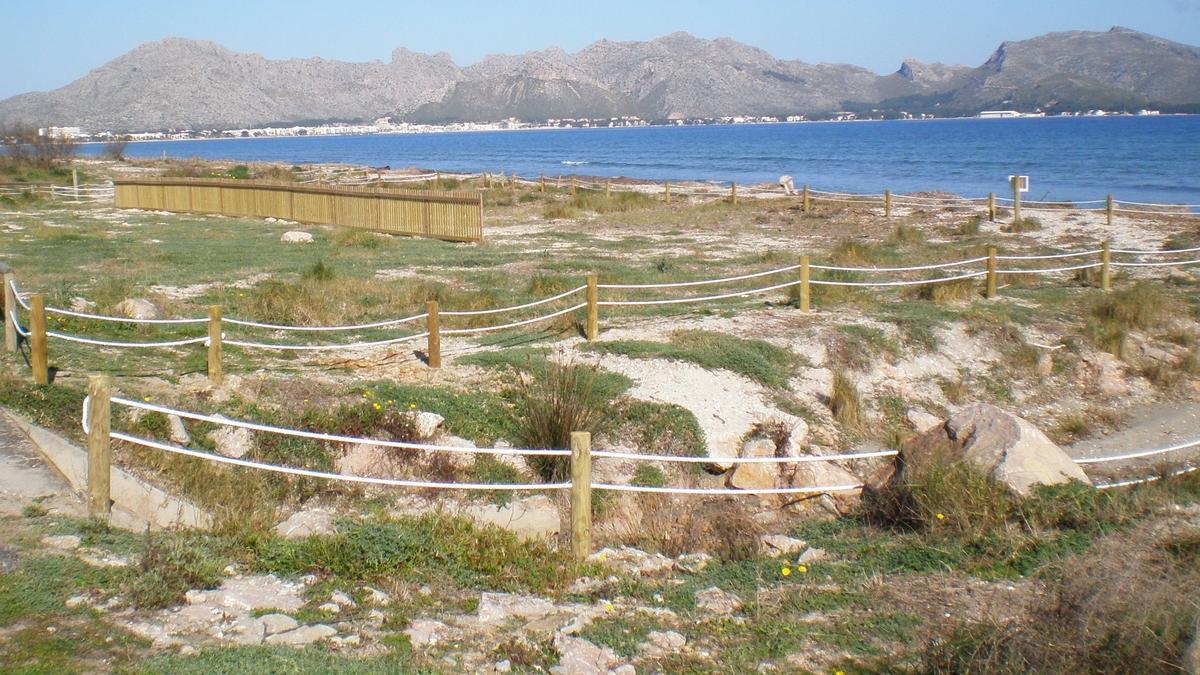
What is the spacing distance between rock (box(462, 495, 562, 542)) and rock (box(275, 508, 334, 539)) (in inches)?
45.5

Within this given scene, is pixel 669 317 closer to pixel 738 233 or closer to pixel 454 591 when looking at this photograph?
pixel 454 591

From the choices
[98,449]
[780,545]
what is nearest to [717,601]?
[780,545]

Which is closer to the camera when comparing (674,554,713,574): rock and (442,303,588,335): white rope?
(674,554,713,574): rock

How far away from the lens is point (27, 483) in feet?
27.5

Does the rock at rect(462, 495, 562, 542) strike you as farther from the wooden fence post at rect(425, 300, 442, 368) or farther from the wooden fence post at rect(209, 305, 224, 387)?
the wooden fence post at rect(209, 305, 224, 387)

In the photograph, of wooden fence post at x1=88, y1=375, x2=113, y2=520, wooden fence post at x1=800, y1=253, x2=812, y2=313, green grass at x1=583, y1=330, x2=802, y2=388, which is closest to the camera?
wooden fence post at x1=88, y1=375, x2=113, y2=520

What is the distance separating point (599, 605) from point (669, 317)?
9.88 metres

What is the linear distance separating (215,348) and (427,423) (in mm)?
2381

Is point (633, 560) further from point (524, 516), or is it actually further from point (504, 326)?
point (504, 326)

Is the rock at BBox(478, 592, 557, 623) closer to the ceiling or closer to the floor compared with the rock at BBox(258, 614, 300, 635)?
closer to the floor

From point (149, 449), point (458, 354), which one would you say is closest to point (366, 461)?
point (149, 449)

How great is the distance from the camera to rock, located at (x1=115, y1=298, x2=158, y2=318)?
52.0 feet

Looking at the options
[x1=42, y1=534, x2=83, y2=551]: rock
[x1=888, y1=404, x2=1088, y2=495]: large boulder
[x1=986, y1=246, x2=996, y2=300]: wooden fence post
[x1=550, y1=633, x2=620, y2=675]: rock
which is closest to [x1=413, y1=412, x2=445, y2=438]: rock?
[x1=42, y1=534, x2=83, y2=551]: rock

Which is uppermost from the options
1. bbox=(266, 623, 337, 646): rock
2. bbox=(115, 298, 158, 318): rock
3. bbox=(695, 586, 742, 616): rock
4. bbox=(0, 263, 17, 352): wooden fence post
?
bbox=(0, 263, 17, 352): wooden fence post
